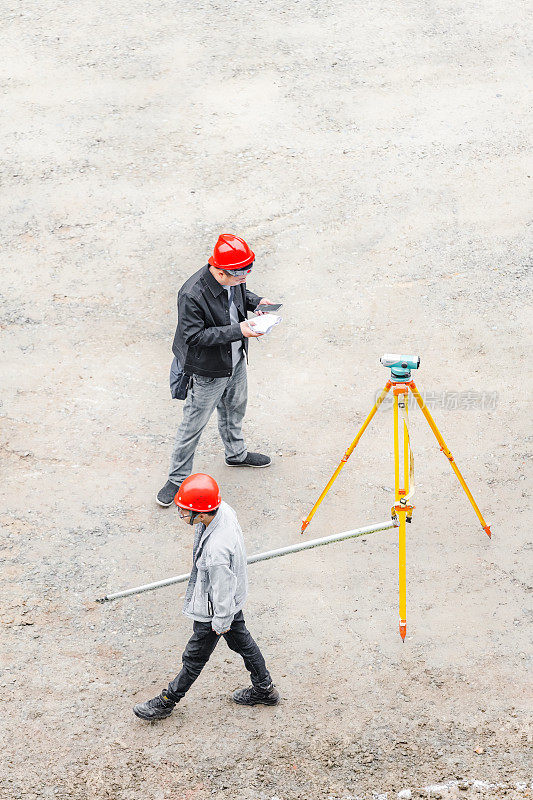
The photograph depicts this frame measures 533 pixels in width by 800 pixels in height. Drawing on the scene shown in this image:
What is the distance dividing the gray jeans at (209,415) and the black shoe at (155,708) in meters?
1.91

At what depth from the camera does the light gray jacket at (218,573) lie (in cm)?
505

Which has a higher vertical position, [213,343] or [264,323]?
[264,323]

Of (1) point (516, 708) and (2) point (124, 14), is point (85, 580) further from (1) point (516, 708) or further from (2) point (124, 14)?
(2) point (124, 14)

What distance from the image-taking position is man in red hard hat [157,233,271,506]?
6.26 m

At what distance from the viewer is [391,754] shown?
17.8 feet

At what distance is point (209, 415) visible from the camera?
689 cm

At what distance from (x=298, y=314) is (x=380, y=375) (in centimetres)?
113

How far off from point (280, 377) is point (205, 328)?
6.20ft

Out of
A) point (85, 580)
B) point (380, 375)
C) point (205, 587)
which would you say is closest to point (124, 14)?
point (380, 375)

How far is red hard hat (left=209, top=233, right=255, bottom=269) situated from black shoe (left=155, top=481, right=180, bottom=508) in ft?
6.05

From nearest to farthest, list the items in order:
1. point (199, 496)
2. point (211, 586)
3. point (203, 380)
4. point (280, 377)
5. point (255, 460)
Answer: point (199, 496) → point (211, 586) → point (203, 380) → point (255, 460) → point (280, 377)

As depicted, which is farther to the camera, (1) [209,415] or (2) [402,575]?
(1) [209,415]

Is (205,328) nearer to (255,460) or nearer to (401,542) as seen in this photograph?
(255,460)

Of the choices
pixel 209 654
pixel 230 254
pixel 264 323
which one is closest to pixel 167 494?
pixel 264 323
